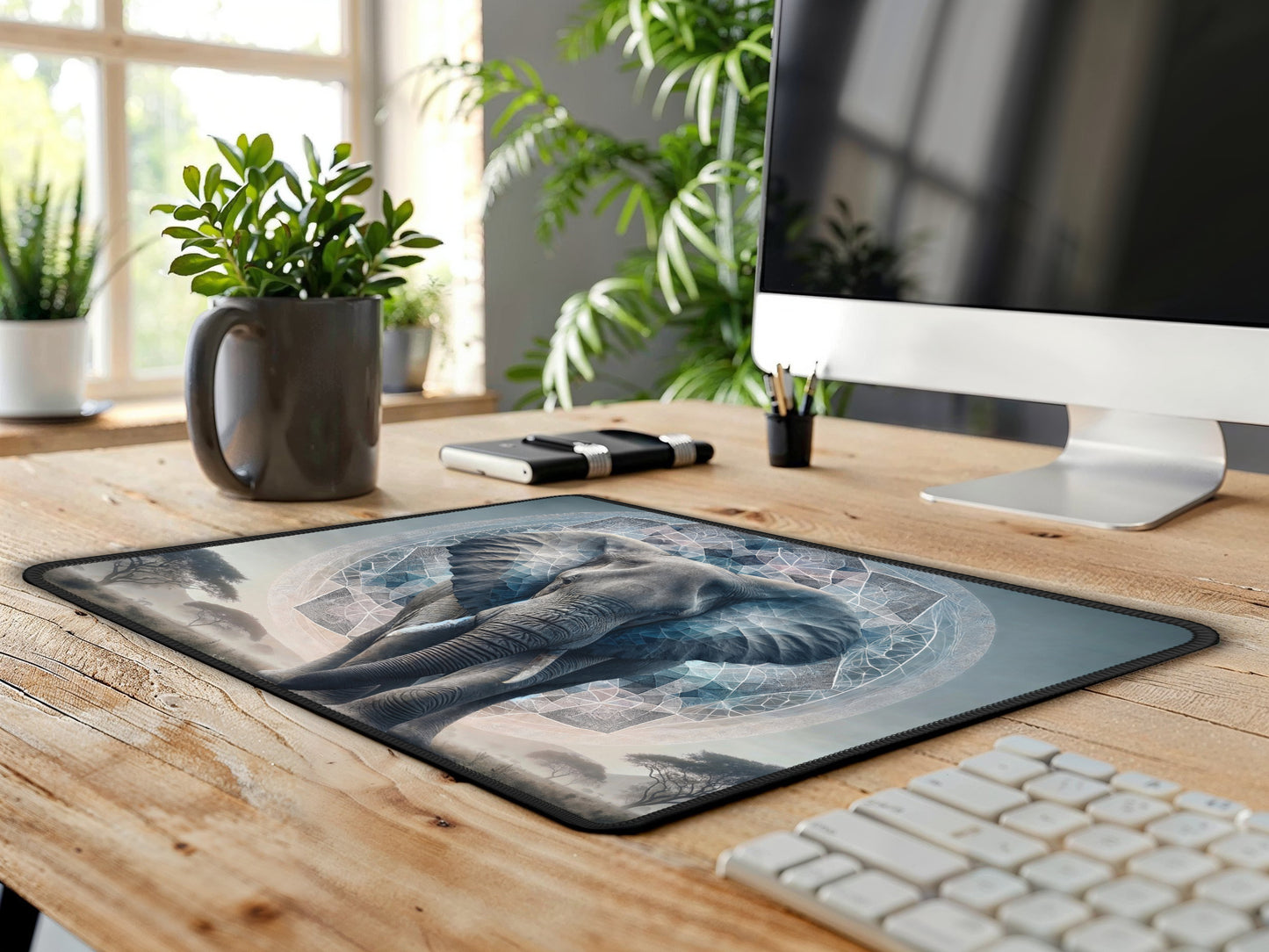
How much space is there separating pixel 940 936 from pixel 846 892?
3 cm

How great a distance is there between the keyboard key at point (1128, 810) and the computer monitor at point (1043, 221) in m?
0.51

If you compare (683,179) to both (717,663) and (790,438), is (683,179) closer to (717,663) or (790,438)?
(790,438)

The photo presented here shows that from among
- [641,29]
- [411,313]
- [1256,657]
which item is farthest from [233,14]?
[1256,657]

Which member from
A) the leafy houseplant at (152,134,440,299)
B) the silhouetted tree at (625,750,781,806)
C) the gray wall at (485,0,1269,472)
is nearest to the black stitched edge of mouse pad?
the silhouetted tree at (625,750,781,806)

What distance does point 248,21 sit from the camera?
279 centimetres

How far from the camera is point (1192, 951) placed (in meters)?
0.31

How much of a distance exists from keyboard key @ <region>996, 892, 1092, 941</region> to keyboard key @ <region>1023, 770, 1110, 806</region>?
0.07m

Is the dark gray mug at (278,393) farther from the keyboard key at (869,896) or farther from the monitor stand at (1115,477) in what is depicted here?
the keyboard key at (869,896)

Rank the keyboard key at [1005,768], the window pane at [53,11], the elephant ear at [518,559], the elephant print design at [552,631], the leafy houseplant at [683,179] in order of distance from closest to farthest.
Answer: the keyboard key at [1005,768] < the elephant print design at [552,631] < the elephant ear at [518,559] < the leafy houseplant at [683,179] < the window pane at [53,11]

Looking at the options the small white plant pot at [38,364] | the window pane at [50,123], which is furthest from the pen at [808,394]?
the window pane at [50,123]

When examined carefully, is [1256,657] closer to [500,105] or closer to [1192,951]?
[1192,951]

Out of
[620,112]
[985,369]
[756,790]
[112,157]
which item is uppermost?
[620,112]

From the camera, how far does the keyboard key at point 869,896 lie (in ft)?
1.09

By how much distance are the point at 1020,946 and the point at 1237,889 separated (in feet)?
0.22
